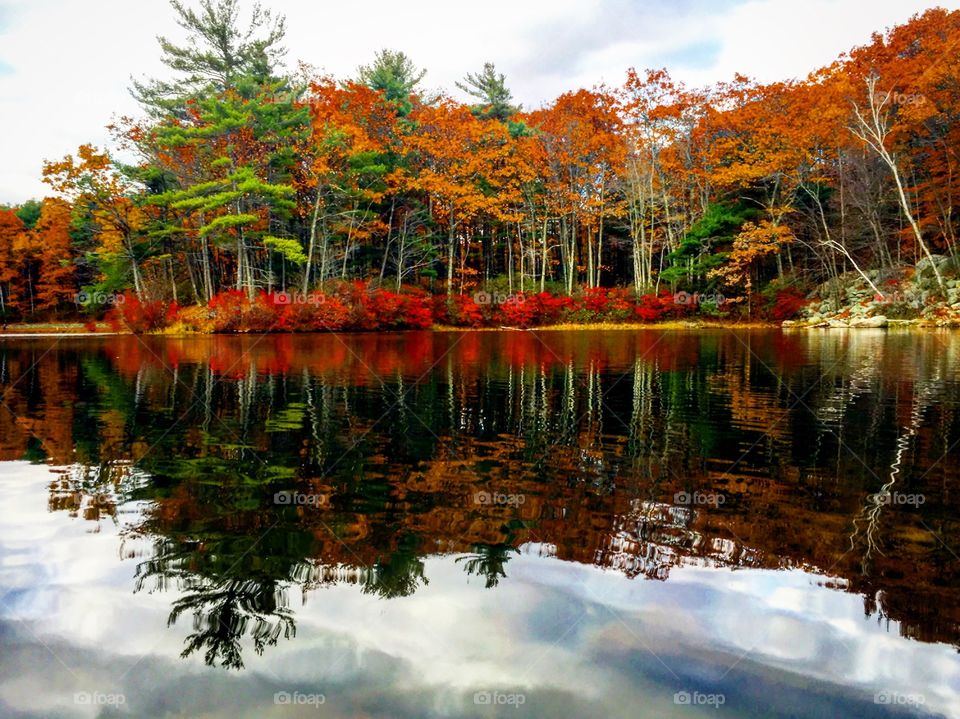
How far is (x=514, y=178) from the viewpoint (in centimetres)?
4388

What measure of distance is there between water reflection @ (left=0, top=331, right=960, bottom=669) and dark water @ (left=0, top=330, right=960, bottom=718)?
36mm

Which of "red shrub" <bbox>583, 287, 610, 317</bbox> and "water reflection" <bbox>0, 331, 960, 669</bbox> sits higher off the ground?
"red shrub" <bbox>583, 287, 610, 317</bbox>

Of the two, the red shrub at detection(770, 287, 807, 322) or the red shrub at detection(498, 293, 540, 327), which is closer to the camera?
the red shrub at detection(770, 287, 807, 322)

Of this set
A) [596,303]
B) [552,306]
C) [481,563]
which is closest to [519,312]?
[552,306]


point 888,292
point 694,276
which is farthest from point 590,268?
point 888,292

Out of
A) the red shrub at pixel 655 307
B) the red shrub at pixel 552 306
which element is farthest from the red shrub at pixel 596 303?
the red shrub at pixel 655 307

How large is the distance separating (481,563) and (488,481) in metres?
1.95

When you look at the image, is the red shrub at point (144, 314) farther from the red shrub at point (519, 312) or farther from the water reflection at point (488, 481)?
the water reflection at point (488, 481)

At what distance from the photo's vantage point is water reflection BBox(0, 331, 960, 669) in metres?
4.25

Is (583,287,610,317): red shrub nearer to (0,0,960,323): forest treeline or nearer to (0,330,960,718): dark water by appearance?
(0,0,960,323): forest treeline

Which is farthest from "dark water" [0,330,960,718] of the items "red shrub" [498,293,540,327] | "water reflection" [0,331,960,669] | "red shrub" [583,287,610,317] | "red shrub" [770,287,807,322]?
"red shrub" [770,287,807,322]

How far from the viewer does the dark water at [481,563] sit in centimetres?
305

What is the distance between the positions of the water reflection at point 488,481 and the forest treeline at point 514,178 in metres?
25.9

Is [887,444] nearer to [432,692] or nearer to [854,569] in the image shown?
[854,569]
